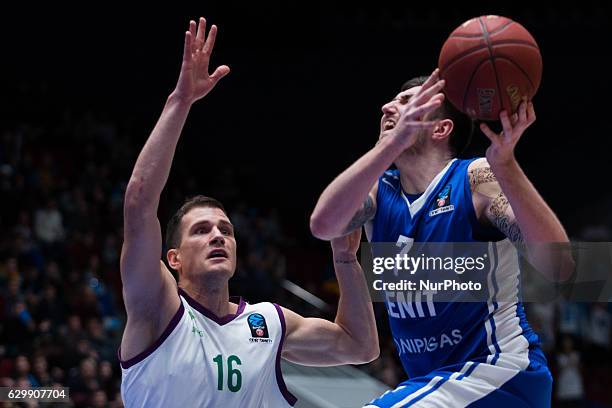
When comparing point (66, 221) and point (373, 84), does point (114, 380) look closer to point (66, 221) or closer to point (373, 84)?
point (66, 221)

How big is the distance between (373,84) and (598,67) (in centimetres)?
504

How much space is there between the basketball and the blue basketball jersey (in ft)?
1.70

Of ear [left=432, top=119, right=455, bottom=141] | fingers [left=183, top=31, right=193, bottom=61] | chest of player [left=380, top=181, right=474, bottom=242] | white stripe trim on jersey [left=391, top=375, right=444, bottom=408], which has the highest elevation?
fingers [left=183, top=31, right=193, bottom=61]

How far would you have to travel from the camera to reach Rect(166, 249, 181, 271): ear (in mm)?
4957

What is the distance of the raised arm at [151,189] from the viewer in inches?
167

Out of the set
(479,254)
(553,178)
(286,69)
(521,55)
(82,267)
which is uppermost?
(521,55)

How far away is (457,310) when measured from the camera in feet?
13.4

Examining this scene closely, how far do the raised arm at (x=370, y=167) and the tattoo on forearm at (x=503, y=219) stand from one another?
1.65ft

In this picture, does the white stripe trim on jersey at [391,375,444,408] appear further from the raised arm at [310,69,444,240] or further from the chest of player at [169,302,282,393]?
the chest of player at [169,302,282,393]

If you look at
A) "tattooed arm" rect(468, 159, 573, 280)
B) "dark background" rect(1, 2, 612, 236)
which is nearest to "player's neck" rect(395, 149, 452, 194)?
"tattooed arm" rect(468, 159, 573, 280)

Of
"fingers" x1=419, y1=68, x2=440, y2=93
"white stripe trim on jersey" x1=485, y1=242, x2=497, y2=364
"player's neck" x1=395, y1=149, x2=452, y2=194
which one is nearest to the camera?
"fingers" x1=419, y1=68, x2=440, y2=93

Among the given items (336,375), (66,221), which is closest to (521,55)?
(336,375)

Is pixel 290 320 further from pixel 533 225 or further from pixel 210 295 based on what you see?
pixel 533 225

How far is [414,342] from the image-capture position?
165 inches
